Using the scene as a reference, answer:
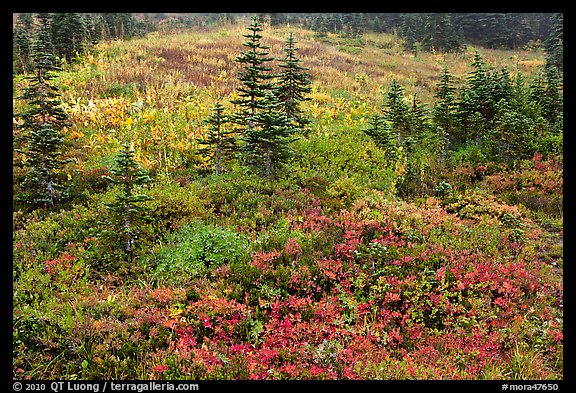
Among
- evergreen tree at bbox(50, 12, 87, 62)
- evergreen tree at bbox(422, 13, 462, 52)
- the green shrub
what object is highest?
evergreen tree at bbox(422, 13, 462, 52)

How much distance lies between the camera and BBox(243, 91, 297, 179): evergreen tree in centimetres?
1133

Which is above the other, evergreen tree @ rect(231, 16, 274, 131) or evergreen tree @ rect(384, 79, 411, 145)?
evergreen tree @ rect(231, 16, 274, 131)

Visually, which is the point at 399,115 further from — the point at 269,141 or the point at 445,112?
the point at 269,141

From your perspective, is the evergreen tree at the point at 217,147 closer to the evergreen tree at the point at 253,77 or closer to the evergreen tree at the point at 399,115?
the evergreen tree at the point at 253,77

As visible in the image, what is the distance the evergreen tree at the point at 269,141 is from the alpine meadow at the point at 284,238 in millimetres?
85

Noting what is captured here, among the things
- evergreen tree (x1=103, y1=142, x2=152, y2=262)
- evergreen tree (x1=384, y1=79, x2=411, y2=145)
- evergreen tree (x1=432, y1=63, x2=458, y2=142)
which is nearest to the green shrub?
evergreen tree (x1=103, y1=142, x2=152, y2=262)

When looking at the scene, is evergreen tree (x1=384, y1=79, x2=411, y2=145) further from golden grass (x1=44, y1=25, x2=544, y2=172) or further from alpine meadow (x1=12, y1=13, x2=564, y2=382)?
golden grass (x1=44, y1=25, x2=544, y2=172)

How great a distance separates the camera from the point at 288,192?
37.3 ft

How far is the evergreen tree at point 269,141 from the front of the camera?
11328 millimetres

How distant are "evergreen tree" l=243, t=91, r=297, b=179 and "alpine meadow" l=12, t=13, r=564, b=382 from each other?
0.28 feet

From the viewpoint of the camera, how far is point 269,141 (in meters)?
11.4

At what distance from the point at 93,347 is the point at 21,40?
25254 millimetres

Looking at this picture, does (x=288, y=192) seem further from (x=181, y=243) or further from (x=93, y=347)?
(x=93, y=347)

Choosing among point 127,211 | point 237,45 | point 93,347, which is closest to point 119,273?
point 127,211
